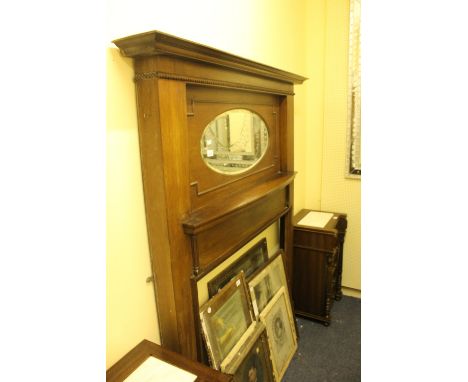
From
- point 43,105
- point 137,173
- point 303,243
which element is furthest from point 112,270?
point 303,243

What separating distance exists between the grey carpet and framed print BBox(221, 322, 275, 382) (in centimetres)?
29

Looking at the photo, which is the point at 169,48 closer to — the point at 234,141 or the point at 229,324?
the point at 234,141

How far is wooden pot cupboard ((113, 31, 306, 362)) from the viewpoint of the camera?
1.03 metres

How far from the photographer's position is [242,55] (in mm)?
1694

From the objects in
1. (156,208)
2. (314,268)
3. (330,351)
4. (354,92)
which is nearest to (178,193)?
(156,208)

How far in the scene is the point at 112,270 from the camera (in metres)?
1.07

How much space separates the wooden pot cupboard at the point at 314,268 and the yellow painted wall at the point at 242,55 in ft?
1.48

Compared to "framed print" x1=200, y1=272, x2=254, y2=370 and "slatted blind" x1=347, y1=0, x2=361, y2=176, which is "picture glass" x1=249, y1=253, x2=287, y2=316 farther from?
"slatted blind" x1=347, y1=0, x2=361, y2=176

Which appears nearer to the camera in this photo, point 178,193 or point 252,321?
point 178,193

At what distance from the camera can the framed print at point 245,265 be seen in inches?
63.7

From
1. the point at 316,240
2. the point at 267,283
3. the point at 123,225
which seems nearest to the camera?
the point at 123,225

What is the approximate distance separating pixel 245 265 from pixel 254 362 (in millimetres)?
516
